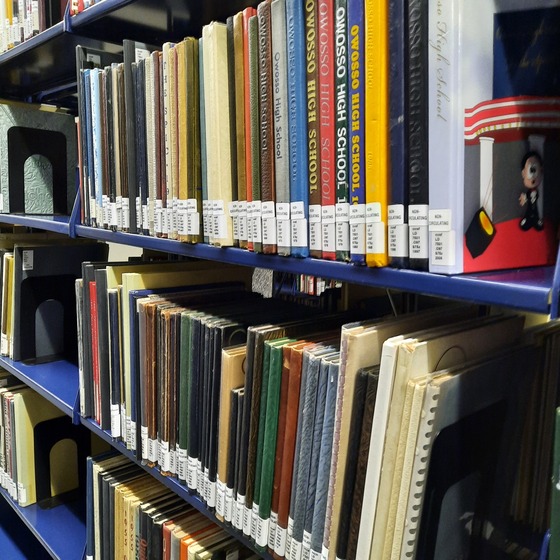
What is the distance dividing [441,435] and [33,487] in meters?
1.49

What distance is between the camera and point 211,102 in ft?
2.73

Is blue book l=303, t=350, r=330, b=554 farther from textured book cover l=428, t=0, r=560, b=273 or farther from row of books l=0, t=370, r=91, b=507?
row of books l=0, t=370, r=91, b=507

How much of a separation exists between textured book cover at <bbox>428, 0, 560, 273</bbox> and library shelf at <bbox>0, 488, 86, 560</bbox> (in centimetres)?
138

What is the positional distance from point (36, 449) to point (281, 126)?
4.60ft

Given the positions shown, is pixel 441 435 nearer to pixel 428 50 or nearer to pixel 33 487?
pixel 428 50

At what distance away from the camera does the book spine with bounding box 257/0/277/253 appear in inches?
29.1

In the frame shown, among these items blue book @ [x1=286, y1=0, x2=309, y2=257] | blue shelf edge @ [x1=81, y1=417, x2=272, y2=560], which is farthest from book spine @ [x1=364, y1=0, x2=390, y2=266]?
blue shelf edge @ [x1=81, y1=417, x2=272, y2=560]

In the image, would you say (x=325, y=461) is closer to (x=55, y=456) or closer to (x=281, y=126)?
(x=281, y=126)

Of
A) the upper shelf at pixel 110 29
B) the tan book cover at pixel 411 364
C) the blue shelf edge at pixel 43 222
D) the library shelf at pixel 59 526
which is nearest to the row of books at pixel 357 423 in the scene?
the tan book cover at pixel 411 364

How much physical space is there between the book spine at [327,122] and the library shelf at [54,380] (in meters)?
0.92

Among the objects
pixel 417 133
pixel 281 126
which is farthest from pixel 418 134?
pixel 281 126

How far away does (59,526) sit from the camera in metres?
1.58

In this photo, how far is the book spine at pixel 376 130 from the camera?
0.60 meters

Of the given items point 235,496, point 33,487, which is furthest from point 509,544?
point 33,487
